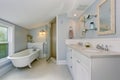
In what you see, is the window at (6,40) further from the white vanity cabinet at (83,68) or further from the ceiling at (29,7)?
the white vanity cabinet at (83,68)

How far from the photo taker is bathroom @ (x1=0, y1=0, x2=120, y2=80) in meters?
1.72

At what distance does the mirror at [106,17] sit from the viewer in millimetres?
2146

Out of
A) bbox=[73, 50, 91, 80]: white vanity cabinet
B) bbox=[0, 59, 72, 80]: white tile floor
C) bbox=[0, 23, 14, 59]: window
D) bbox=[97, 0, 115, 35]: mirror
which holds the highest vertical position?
bbox=[97, 0, 115, 35]: mirror

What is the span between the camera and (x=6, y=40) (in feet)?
14.0

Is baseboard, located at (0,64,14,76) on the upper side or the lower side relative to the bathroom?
lower

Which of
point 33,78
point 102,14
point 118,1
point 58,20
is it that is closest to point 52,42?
point 58,20

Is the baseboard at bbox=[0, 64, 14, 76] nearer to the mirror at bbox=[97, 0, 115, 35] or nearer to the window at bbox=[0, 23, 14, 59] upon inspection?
the window at bbox=[0, 23, 14, 59]

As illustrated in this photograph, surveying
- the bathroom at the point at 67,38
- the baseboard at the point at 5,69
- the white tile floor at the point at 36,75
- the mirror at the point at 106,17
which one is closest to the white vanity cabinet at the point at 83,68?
the bathroom at the point at 67,38

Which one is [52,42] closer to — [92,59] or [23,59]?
[23,59]

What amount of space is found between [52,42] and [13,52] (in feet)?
8.51

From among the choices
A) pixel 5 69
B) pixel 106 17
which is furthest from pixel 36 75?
pixel 106 17

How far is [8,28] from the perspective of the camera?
437 centimetres

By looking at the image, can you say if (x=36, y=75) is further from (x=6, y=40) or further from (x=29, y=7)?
(x=29, y=7)

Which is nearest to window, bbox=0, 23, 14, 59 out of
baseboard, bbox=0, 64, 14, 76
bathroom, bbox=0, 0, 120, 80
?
bathroom, bbox=0, 0, 120, 80
